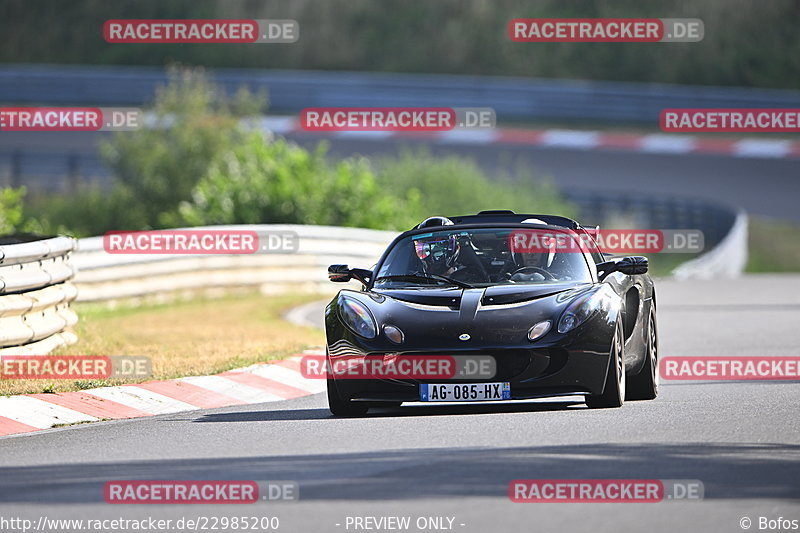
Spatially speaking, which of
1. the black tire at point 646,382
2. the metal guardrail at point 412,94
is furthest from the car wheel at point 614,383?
the metal guardrail at point 412,94

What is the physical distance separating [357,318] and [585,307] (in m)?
1.52

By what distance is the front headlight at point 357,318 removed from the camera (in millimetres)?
10438

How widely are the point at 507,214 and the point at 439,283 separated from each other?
157 cm

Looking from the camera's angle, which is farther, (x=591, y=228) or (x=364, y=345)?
(x=591, y=228)

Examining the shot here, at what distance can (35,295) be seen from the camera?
13125 mm

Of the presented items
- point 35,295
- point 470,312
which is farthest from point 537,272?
point 35,295

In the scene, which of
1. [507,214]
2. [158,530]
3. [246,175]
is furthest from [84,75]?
[158,530]

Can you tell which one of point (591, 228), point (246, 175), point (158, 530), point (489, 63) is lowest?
point (158, 530)

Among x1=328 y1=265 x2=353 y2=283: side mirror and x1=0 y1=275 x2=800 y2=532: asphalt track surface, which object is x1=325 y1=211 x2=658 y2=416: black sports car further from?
x1=0 y1=275 x2=800 y2=532: asphalt track surface

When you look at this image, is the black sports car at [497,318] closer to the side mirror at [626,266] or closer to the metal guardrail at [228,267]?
the side mirror at [626,266]

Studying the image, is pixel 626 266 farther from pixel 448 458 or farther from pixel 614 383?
pixel 448 458

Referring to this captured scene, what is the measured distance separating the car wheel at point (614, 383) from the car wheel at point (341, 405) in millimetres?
1537

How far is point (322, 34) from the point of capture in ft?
173

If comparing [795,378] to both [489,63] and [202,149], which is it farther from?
[489,63]
